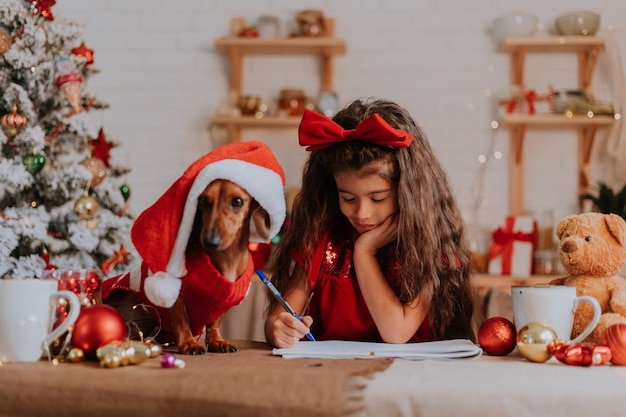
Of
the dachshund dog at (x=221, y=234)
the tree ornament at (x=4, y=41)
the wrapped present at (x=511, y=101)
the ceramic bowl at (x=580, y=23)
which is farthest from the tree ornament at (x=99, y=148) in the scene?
the ceramic bowl at (x=580, y=23)

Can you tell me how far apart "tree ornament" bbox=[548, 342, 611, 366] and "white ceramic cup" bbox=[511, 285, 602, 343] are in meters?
0.07

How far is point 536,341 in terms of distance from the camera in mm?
912

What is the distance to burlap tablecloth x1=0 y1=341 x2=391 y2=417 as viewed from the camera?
2.37ft

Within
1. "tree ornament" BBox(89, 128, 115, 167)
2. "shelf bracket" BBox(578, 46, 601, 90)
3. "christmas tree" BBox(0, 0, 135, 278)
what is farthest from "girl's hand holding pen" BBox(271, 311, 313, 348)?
"shelf bracket" BBox(578, 46, 601, 90)

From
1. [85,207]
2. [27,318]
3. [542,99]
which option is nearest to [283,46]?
[542,99]

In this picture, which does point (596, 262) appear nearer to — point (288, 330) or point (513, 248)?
point (288, 330)

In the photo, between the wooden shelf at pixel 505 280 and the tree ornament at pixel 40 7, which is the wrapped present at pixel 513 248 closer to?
the wooden shelf at pixel 505 280

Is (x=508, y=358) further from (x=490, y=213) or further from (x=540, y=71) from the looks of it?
(x=540, y=71)

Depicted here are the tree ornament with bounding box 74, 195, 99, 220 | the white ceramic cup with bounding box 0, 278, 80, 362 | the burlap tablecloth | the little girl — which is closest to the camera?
the burlap tablecloth

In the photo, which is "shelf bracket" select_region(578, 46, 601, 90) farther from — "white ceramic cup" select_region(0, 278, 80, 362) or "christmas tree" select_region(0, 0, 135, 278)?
"white ceramic cup" select_region(0, 278, 80, 362)

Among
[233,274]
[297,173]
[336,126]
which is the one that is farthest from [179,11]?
[233,274]

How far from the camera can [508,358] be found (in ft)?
3.17

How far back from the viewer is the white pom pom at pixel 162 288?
0.91 m

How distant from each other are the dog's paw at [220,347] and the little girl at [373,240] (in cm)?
8
